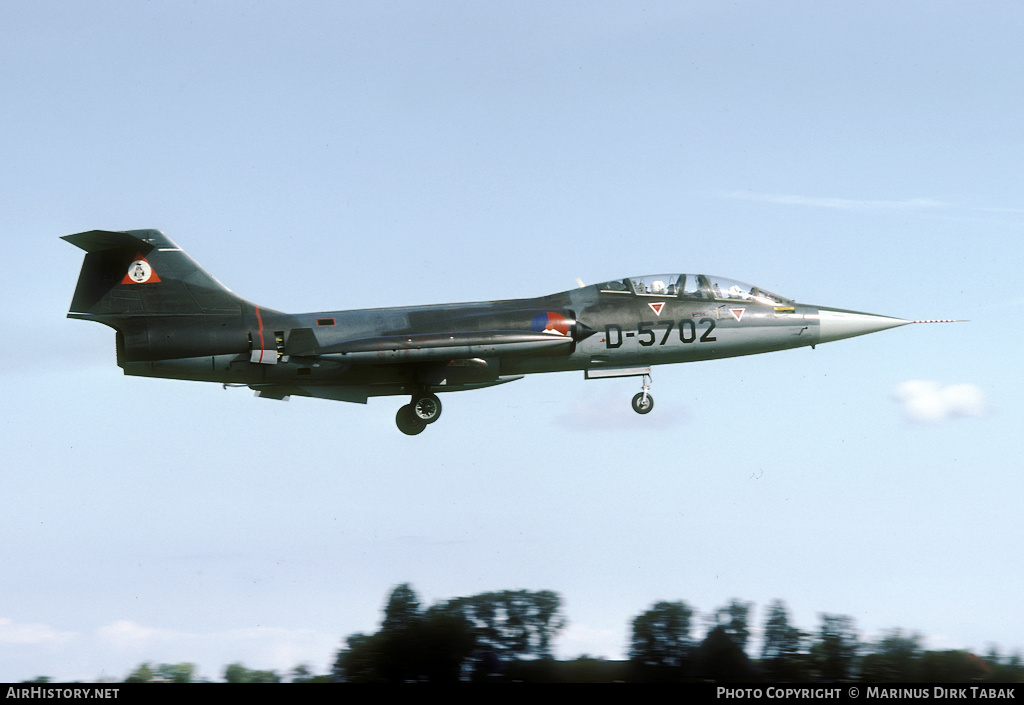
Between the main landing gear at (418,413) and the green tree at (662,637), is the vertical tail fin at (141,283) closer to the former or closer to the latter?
the main landing gear at (418,413)

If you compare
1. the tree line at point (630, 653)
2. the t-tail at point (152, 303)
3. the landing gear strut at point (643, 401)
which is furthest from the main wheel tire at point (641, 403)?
the tree line at point (630, 653)

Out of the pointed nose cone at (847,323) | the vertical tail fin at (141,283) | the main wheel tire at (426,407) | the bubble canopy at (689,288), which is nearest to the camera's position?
the vertical tail fin at (141,283)

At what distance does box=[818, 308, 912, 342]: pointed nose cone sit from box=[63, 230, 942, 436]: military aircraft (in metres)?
0.05

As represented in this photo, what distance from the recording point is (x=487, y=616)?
183 feet

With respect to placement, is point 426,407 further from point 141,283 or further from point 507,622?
point 507,622

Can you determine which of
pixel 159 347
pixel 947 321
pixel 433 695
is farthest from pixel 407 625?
pixel 947 321

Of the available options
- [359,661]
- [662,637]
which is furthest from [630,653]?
[359,661]

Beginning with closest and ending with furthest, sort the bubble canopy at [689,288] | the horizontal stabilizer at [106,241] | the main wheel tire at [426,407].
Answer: the horizontal stabilizer at [106,241] → the main wheel tire at [426,407] → the bubble canopy at [689,288]

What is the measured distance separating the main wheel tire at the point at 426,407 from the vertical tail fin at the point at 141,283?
4.45 m

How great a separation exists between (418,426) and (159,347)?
6.18 meters

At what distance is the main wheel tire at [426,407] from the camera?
26.5m

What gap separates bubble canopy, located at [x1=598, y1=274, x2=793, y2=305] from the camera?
1064 inches

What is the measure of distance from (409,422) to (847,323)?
36.0 ft

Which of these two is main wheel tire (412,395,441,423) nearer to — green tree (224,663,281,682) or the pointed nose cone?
the pointed nose cone
